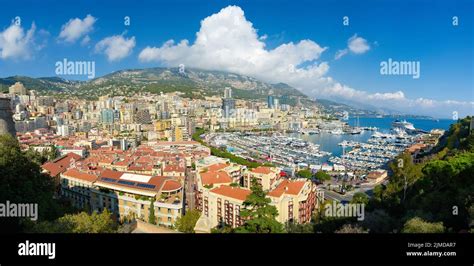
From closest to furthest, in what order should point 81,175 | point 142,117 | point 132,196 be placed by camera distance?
1. point 132,196
2. point 81,175
3. point 142,117

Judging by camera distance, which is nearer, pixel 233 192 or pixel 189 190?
pixel 233 192

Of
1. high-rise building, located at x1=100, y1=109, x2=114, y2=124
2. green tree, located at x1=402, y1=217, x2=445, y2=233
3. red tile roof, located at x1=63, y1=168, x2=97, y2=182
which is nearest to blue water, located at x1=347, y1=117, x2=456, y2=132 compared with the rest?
high-rise building, located at x1=100, y1=109, x2=114, y2=124

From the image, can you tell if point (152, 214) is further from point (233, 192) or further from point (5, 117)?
point (5, 117)

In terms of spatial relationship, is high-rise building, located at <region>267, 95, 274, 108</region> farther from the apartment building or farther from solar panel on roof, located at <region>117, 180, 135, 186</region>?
solar panel on roof, located at <region>117, 180, 135, 186</region>

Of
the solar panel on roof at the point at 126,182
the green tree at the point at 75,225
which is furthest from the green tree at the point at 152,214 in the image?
the green tree at the point at 75,225

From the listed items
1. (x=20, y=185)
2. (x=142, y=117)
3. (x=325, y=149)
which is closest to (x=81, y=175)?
(x=20, y=185)

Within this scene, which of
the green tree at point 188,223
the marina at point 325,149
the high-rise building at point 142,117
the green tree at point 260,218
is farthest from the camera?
the high-rise building at point 142,117

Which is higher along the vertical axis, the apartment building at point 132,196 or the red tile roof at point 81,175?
the red tile roof at point 81,175

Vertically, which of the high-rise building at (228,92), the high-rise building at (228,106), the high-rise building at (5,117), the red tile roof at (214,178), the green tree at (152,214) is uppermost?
the high-rise building at (228,92)

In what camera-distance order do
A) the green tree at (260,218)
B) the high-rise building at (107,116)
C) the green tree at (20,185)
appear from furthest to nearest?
1. the high-rise building at (107,116)
2. the green tree at (20,185)
3. the green tree at (260,218)

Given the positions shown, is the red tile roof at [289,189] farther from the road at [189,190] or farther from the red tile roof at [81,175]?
the red tile roof at [81,175]

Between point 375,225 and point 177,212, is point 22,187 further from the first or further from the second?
point 375,225
